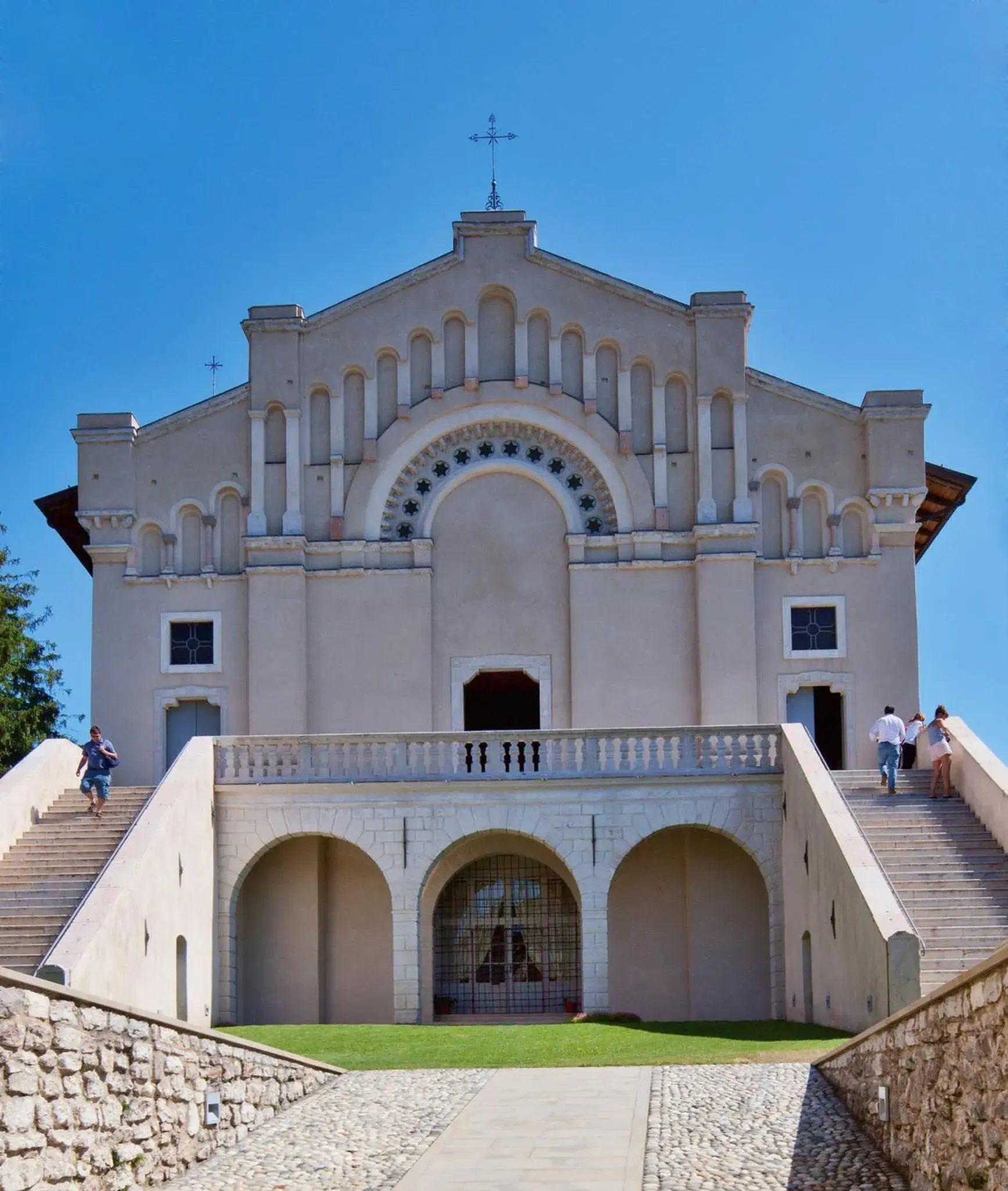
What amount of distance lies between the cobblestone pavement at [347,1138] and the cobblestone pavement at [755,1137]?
196 centimetres

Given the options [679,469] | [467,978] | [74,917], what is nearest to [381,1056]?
[74,917]

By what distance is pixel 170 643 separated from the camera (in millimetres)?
34312

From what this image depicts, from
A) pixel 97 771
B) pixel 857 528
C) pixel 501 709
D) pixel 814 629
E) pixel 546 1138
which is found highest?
pixel 857 528

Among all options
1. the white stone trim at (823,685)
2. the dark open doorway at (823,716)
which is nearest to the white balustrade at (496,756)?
the white stone trim at (823,685)

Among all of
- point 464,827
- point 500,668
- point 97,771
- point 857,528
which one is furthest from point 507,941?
point 857,528

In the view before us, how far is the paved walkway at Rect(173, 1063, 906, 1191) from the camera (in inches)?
525

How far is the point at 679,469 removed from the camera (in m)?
34.5

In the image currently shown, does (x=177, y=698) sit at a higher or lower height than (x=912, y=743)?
higher

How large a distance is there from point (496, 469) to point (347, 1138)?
20594 mm

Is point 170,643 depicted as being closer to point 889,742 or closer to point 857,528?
point 857,528

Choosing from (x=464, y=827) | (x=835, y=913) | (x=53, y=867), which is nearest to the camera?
(x=835, y=913)

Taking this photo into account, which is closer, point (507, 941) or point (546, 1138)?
point (546, 1138)

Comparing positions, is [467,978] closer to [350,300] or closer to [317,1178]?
[350,300]

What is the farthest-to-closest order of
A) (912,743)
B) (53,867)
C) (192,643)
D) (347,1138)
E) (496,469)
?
(496,469) < (192,643) < (912,743) < (53,867) < (347,1138)
